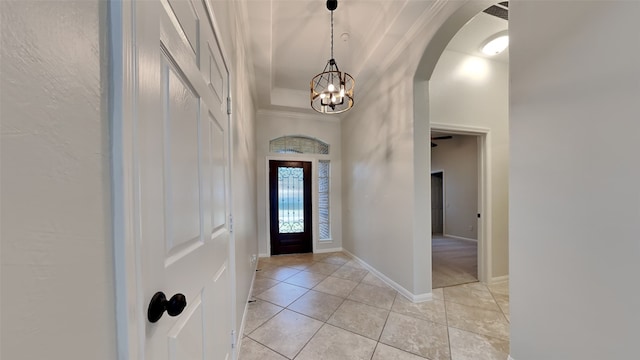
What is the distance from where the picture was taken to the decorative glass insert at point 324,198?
15.9 feet

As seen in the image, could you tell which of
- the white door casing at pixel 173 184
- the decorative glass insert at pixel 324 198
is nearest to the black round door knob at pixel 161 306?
the white door casing at pixel 173 184

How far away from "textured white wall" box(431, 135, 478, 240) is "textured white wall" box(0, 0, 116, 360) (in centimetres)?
665

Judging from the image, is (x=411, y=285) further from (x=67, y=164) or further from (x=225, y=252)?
(x=67, y=164)

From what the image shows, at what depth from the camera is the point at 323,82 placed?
3812mm

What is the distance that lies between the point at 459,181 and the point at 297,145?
451 centimetres

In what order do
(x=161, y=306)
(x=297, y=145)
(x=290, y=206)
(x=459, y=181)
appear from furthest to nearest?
(x=459, y=181), (x=297, y=145), (x=290, y=206), (x=161, y=306)

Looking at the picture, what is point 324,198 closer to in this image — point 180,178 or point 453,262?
point 453,262

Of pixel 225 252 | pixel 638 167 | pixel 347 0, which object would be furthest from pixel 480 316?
pixel 347 0

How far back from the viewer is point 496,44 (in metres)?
2.89

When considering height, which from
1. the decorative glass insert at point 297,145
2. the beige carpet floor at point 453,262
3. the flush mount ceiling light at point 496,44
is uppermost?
the flush mount ceiling light at point 496,44

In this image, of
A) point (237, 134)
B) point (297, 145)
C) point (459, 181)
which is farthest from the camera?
point (459, 181)

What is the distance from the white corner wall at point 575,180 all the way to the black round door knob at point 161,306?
182 cm

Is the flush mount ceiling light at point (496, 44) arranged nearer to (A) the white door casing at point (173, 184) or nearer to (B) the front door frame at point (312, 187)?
(B) the front door frame at point (312, 187)

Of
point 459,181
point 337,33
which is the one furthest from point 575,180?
point 459,181
